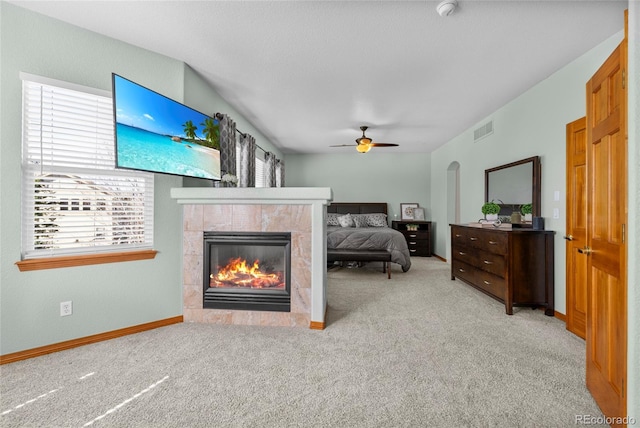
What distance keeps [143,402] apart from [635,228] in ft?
8.43

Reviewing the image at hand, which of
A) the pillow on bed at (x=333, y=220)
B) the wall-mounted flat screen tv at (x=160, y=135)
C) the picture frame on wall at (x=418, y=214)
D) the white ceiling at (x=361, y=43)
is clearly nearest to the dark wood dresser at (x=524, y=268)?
the white ceiling at (x=361, y=43)

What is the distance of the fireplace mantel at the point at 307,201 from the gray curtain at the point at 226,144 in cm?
70

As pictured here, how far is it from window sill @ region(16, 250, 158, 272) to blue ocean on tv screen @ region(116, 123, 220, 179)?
0.80m

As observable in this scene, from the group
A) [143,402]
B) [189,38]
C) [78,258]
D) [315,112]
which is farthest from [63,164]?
[315,112]

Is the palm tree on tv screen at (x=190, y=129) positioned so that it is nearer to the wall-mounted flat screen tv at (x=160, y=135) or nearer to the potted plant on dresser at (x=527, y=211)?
the wall-mounted flat screen tv at (x=160, y=135)

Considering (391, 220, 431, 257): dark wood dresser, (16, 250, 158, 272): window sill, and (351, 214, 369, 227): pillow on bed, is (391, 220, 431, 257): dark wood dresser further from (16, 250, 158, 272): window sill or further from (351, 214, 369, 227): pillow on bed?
(16, 250, 158, 272): window sill

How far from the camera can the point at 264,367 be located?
2.04m

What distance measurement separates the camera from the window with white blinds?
86.7 inches

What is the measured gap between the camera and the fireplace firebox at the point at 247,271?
2855 mm

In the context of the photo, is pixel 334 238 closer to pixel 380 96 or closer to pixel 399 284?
pixel 399 284

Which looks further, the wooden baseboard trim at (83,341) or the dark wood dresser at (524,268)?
the dark wood dresser at (524,268)

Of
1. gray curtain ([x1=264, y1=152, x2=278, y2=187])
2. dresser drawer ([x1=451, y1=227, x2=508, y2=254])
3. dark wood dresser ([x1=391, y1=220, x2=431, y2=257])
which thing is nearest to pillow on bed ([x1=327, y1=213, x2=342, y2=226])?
gray curtain ([x1=264, y1=152, x2=278, y2=187])

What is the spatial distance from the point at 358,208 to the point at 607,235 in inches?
234

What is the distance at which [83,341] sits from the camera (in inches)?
94.6
